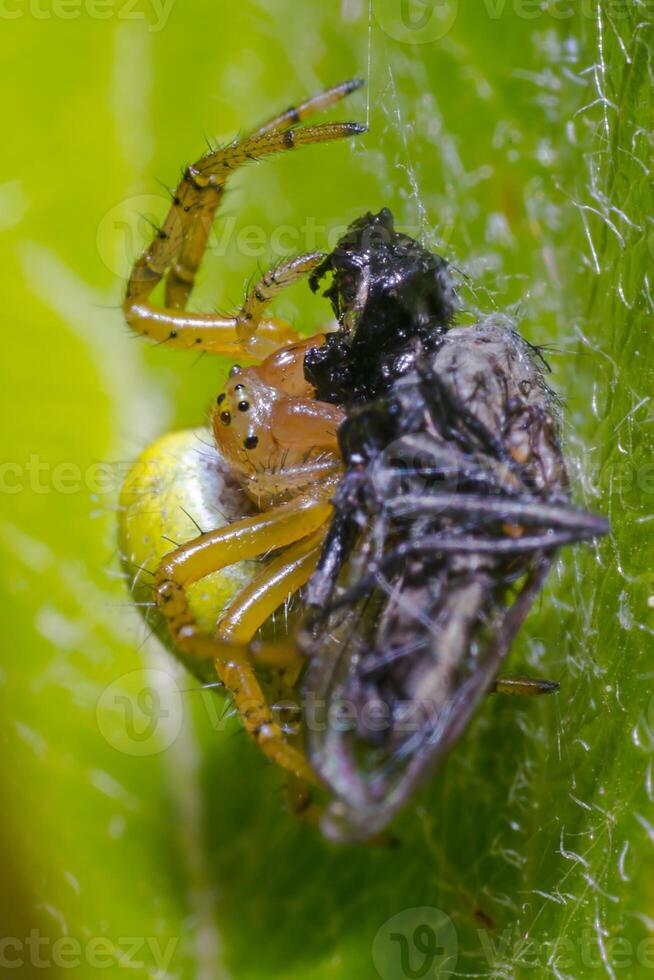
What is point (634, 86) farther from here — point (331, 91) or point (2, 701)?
point (2, 701)

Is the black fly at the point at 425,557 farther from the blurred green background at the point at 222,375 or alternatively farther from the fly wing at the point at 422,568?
the blurred green background at the point at 222,375
